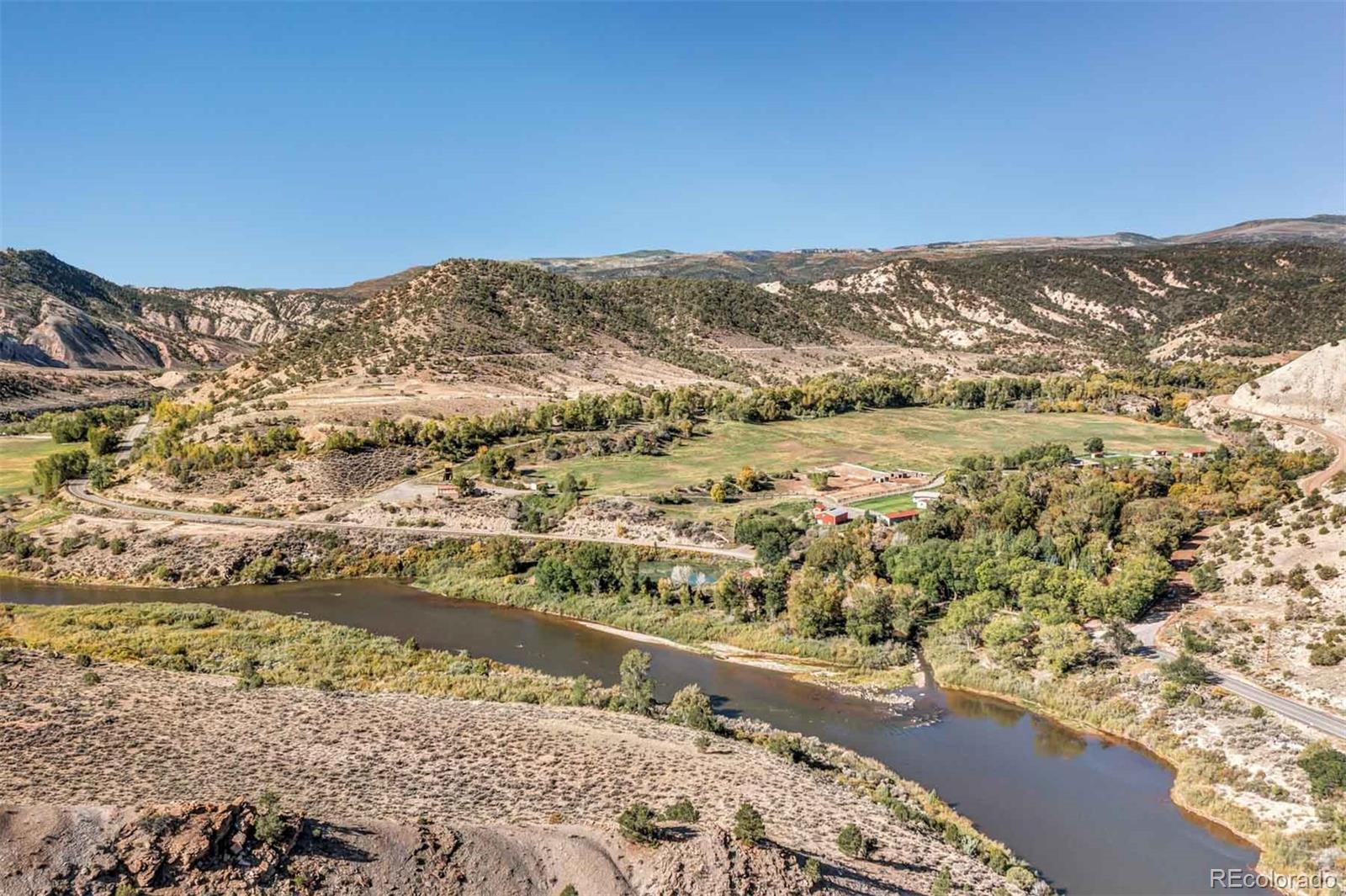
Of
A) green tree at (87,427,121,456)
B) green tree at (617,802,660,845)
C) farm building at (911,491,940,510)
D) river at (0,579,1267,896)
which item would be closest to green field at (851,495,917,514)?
farm building at (911,491,940,510)

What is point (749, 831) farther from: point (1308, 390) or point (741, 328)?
point (741, 328)

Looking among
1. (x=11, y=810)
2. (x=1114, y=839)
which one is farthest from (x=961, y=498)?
(x=11, y=810)

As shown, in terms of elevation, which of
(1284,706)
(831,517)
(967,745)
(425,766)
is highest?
(831,517)

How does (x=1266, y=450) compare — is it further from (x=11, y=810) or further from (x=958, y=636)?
(x=11, y=810)

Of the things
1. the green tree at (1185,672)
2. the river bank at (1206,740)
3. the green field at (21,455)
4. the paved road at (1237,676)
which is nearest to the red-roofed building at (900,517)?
the paved road at (1237,676)

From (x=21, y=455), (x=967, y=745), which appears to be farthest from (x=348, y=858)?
(x=21, y=455)

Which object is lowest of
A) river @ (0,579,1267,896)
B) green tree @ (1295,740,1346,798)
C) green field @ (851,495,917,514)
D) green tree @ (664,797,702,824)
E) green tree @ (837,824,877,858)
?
river @ (0,579,1267,896)

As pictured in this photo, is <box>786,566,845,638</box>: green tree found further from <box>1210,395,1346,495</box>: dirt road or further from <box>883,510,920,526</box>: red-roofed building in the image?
<box>1210,395,1346,495</box>: dirt road
